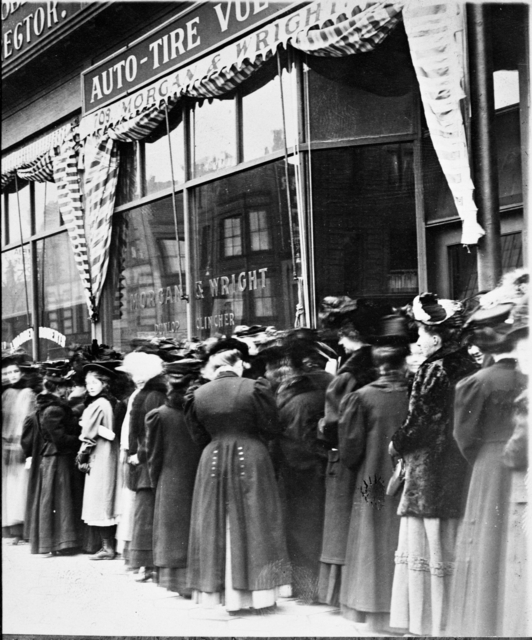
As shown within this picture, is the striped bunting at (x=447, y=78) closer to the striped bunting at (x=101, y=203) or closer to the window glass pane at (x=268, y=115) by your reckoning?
the window glass pane at (x=268, y=115)

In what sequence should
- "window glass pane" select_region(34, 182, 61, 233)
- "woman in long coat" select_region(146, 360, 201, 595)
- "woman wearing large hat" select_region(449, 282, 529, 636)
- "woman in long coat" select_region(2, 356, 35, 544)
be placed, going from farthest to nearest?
1. "window glass pane" select_region(34, 182, 61, 233)
2. "woman in long coat" select_region(2, 356, 35, 544)
3. "woman in long coat" select_region(146, 360, 201, 595)
4. "woman wearing large hat" select_region(449, 282, 529, 636)

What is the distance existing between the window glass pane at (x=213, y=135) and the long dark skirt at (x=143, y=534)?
184 centimetres

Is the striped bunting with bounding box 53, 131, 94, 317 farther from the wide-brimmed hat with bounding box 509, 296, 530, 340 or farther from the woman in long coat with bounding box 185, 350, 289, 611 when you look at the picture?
the wide-brimmed hat with bounding box 509, 296, 530, 340

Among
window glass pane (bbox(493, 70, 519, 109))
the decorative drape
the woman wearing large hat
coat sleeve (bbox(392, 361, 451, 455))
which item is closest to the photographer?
the woman wearing large hat

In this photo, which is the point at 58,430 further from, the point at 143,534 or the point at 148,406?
the point at 143,534

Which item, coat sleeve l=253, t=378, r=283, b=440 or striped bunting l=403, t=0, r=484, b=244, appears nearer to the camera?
striped bunting l=403, t=0, r=484, b=244

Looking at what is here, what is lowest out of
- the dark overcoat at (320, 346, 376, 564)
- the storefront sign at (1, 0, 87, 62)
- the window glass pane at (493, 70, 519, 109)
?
the dark overcoat at (320, 346, 376, 564)

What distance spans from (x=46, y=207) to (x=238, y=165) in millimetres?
1329

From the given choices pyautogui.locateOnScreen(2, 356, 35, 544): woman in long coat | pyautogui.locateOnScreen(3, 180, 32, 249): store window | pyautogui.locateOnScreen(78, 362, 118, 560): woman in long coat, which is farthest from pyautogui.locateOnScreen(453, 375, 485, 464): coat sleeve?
pyautogui.locateOnScreen(3, 180, 32, 249): store window

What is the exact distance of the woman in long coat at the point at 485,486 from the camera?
3.58 m

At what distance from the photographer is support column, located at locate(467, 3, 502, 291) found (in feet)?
12.6

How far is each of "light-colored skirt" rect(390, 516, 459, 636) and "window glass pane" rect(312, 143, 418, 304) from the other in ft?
3.65

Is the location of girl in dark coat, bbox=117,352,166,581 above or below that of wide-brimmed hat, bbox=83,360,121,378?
below

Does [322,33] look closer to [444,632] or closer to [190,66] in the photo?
[190,66]
